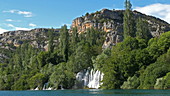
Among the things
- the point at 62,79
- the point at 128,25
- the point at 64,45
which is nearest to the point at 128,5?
the point at 128,25

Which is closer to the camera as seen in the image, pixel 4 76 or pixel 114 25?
pixel 4 76

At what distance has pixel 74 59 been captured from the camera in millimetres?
118125

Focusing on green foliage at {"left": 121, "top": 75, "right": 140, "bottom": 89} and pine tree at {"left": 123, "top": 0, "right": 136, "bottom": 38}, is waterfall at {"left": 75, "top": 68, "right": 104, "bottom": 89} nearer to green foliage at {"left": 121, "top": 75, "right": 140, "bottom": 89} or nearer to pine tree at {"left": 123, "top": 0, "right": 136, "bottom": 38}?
green foliage at {"left": 121, "top": 75, "right": 140, "bottom": 89}

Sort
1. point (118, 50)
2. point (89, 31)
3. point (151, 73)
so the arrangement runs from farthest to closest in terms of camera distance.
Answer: point (89, 31), point (118, 50), point (151, 73)

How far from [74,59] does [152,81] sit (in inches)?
1770

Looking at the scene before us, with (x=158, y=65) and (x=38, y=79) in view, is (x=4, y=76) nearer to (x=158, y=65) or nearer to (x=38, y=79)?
(x=38, y=79)

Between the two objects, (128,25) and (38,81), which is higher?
(128,25)

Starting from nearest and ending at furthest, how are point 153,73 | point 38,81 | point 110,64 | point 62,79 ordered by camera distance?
point 153,73, point 110,64, point 62,79, point 38,81

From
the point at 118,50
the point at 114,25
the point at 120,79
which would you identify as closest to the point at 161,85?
the point at 120,79

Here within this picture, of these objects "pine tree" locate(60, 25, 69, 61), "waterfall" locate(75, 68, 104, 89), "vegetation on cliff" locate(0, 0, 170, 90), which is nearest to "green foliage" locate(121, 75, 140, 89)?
"vegetation on cliff" locate(0, 0, 170, 90)

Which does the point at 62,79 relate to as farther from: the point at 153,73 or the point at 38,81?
the point at 153,73

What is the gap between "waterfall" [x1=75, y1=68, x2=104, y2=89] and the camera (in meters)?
107

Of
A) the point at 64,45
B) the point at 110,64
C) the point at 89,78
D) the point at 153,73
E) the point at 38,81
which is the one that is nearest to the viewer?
the point at 153,73

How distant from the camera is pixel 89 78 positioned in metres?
112
